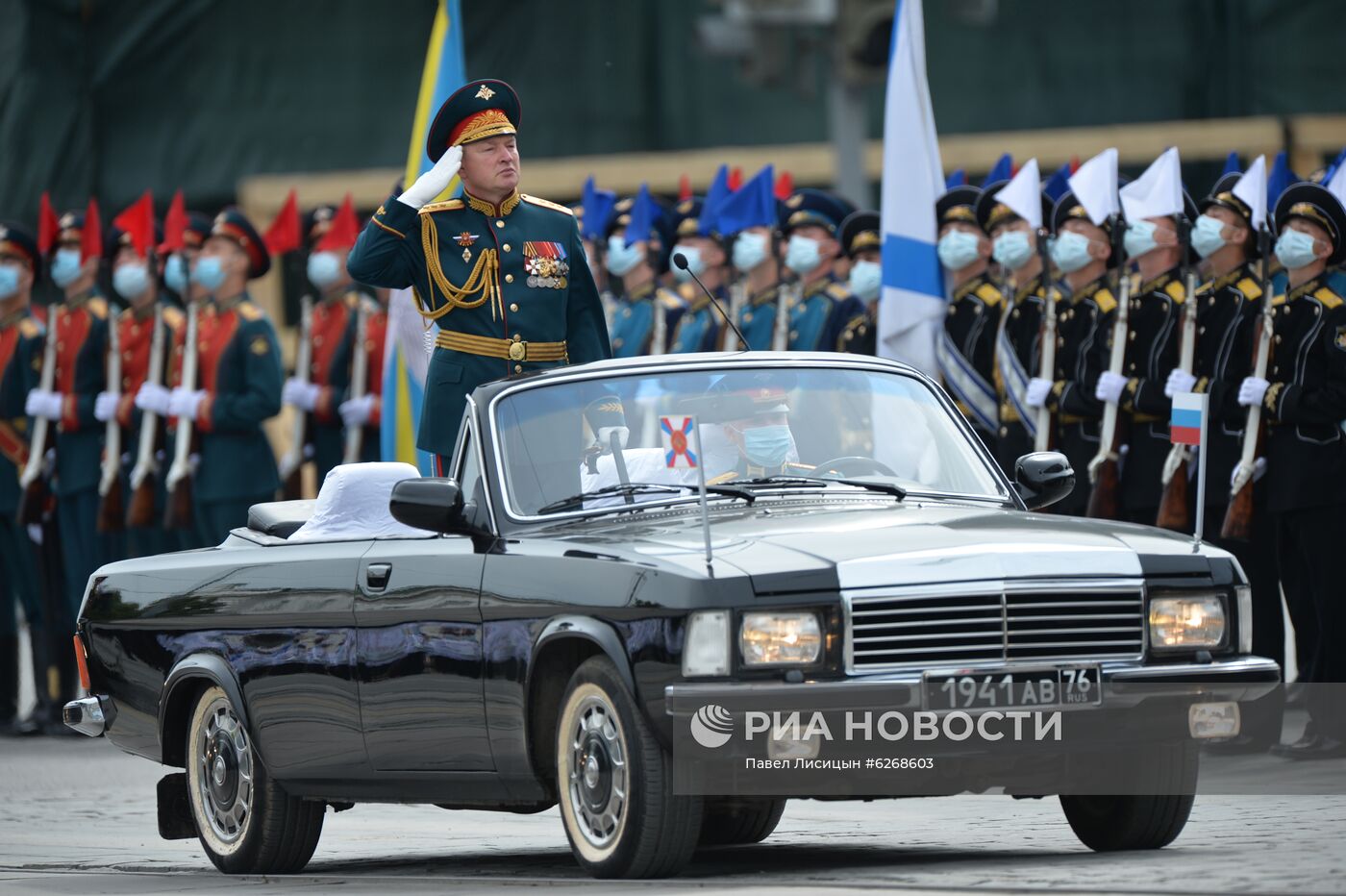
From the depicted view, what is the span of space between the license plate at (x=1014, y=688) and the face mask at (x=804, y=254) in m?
9.99

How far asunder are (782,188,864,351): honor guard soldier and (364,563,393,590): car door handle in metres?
8.33

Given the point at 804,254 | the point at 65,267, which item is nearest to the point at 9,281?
the point at 65,267

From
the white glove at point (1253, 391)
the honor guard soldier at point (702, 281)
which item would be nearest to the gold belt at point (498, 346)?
the white glove at point (1253, 391)

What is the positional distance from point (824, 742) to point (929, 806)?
147 inches

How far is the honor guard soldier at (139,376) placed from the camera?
19.3m

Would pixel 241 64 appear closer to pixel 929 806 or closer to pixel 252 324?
pixel 252 324

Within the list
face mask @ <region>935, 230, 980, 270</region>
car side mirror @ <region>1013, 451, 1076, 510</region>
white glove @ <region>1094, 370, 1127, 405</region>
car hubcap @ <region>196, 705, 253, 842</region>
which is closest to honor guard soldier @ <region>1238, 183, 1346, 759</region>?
white glove @ <region>1094, 370, 1127, 405</region>

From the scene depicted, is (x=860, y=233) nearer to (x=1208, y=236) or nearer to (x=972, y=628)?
(x=1208, y=236)

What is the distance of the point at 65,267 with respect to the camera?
64.4 ft

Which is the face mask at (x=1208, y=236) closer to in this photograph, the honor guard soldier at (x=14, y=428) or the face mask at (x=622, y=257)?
the face mask at (x=622, y=257)

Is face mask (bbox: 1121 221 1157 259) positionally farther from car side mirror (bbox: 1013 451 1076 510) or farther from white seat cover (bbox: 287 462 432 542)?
white seat cover (bbox: 287 462 432 542)

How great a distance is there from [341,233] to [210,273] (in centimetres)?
155

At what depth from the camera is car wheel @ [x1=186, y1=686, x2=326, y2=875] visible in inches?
421

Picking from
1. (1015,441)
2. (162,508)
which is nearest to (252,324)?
(162,508)
